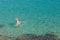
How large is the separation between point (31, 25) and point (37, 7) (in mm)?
3315

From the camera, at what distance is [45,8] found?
54.0 feet

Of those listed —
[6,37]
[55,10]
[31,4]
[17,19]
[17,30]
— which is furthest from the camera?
[31,4]

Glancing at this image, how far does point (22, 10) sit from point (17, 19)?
5.49ft

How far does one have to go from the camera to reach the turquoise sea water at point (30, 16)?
1306cm

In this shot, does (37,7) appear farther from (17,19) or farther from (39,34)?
(39,34)

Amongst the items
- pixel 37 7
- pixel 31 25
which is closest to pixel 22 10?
pixel 37 7

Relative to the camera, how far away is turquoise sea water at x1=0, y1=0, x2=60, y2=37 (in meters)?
13.1

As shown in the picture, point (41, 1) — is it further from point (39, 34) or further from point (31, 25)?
point (39, 34)

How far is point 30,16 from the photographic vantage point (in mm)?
14961

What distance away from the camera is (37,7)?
16.7 metres

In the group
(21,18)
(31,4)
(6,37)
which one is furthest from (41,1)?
(6,37)

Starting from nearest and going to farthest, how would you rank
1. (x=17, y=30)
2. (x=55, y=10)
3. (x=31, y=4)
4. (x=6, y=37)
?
(x=6, y=37)
(x=17, y=30)
(x=55, y=10)
(x=31, y=4)

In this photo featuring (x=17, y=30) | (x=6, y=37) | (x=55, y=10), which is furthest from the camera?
(x=55, y=10)

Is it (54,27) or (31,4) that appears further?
(31,4)
